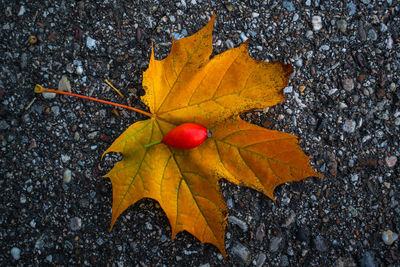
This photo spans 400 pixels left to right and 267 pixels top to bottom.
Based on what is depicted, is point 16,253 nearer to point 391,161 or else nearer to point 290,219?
point 290,219

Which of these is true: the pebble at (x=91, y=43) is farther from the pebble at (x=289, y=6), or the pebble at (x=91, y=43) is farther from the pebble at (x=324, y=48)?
the pebble at (x=324, y=48)

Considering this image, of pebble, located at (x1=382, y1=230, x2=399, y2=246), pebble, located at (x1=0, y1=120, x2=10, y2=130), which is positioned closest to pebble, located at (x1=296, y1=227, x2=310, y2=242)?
pebble, located at (x1=382, y1=230, x2=399, y2=246)

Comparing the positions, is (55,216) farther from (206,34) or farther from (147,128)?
(206,34)

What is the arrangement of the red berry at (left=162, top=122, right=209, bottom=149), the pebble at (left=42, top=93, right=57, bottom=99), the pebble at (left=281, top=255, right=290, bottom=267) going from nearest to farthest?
Result: the red berry at (left=162, top=122, right=209, bottom=149), the pebble at (left=281, top=255, right=290, bottom=267), the pebble at (left=42, top=93, right=57, bottom=99)

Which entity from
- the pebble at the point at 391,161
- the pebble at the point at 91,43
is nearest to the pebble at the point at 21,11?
the pebble at the point at 91,43

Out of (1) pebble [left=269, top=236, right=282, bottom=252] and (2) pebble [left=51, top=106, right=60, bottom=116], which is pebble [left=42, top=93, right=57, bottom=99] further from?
(1) pebble [left=269, top=236, right=282, bottom=252]

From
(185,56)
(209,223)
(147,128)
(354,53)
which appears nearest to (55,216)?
(147,128)
